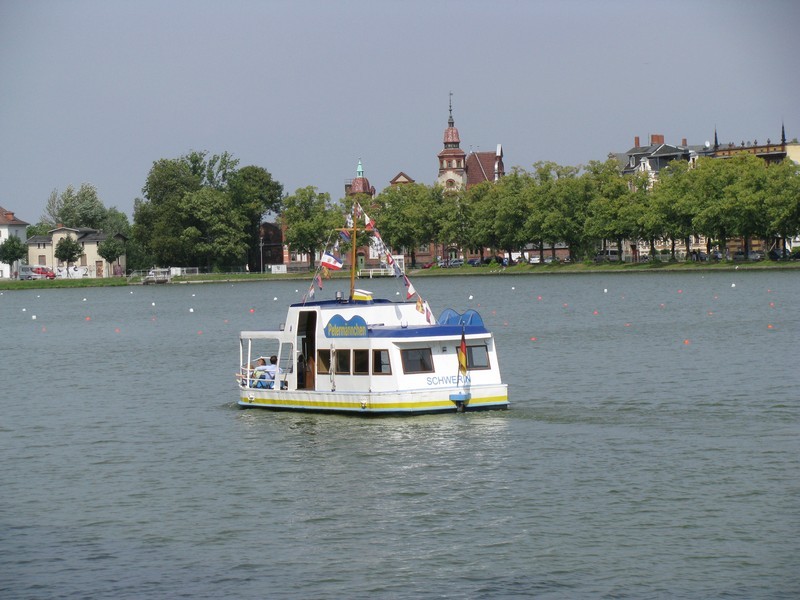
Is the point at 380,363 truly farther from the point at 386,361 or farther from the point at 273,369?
the point at 273,369

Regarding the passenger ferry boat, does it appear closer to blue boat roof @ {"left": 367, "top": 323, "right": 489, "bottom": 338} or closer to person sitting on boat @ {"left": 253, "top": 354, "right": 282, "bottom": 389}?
blue boat roof @ {"left": 367, "top": 323, "right": 489, "bottom": 338}

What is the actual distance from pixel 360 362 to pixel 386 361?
1.02 meters

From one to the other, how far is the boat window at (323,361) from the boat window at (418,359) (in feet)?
11.2

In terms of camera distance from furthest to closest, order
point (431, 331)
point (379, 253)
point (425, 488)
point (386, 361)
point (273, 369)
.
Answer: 1. point (273, 369)
2. point (379, 253)
3. point (386, 361)
4. point (431, 331)
5. point (425, 488)

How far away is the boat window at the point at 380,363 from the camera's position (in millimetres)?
41281

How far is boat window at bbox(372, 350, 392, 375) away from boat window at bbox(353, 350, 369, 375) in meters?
0.30

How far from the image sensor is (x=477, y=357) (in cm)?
4197

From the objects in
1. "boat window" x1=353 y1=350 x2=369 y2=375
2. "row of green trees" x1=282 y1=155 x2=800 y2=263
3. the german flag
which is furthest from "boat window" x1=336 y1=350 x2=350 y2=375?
"row of green trees" x1=282 y1=155 x2=800 y2=263

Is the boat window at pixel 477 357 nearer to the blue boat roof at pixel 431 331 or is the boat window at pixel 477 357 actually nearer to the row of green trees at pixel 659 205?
the blue boat roof at pixel 431 331

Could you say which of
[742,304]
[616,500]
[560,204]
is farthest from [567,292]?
[616,500]

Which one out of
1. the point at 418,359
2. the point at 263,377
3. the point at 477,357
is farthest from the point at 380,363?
the point at 263,377

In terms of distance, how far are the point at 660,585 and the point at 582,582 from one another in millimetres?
1508

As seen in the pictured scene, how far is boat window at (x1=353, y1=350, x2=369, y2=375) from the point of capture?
41.6 metres

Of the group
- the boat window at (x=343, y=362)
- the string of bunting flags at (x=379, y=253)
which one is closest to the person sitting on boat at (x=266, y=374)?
the string of bunting flags at (x=379, y=253)
